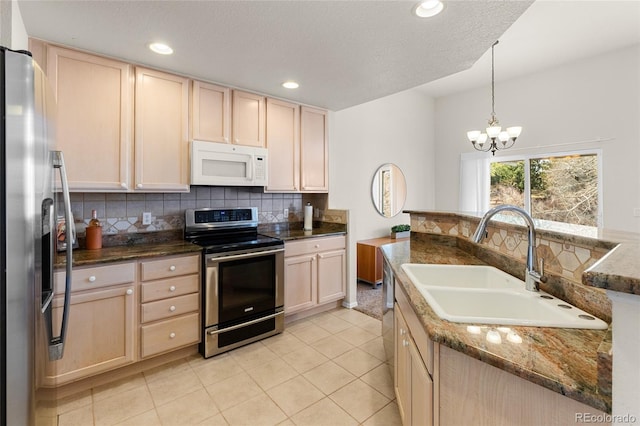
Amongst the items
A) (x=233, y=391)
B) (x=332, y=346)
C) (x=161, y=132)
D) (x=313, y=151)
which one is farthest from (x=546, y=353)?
(x=313, y=151)

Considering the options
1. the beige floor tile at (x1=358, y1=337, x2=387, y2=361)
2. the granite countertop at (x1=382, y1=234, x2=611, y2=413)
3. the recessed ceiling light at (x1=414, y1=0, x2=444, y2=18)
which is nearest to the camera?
the granite countertop at (x1=382, y1=234, x2=611, y2=413)

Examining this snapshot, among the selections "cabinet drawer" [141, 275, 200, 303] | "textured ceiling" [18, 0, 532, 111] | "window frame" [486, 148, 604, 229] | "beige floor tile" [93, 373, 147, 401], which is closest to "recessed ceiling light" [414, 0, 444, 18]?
"textured ceiling" [18, 0, 532, 111]

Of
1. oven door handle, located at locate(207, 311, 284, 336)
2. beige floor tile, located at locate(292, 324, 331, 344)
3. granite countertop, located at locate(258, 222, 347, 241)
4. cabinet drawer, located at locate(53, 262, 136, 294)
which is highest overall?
granite countertop, located at locate(258, 222, 347, 241)

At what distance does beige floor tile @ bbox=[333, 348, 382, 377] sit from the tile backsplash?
1.70 metres

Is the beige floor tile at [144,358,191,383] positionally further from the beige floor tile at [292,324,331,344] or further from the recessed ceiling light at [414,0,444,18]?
the recessed ceiling light at [414,0,444,18]

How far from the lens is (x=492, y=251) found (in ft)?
5.84

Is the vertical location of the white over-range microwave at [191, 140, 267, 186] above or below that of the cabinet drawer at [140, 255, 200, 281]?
above

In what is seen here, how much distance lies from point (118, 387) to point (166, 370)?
1.00ft

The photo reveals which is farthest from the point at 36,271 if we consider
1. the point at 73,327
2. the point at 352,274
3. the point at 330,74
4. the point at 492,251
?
the point at 352,274

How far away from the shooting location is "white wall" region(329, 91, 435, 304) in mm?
4273

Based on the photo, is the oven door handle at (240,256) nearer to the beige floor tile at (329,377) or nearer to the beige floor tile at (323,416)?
the beige floor tile at (329,377)

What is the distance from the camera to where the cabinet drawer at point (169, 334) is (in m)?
2.17

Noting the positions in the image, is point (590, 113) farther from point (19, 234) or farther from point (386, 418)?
point (19, 234)

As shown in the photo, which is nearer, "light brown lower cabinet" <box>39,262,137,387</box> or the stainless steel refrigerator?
the stainless steel refrigerator
